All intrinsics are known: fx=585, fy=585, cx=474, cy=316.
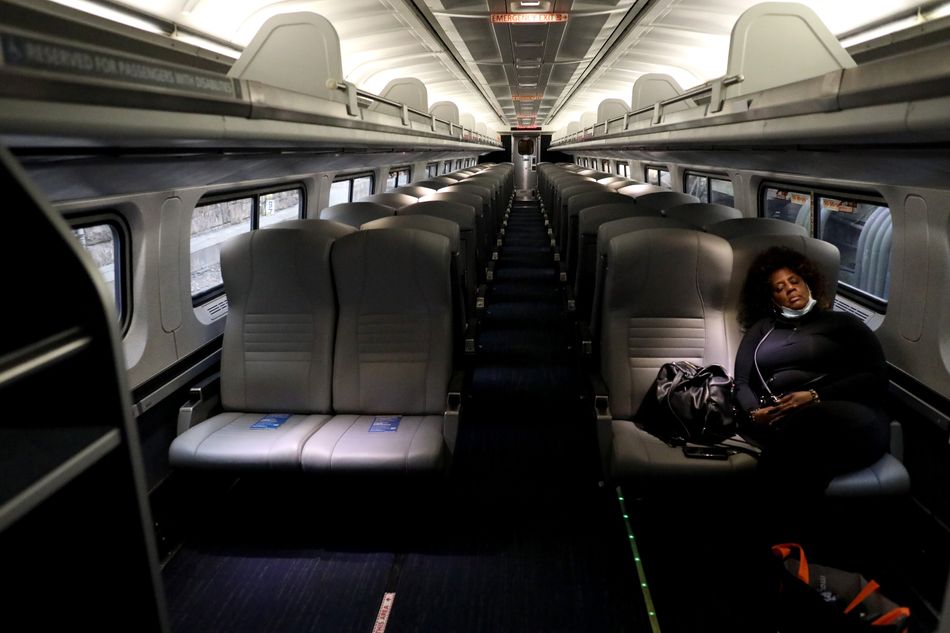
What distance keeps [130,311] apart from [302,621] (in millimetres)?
2244

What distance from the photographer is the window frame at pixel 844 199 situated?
4340 mm

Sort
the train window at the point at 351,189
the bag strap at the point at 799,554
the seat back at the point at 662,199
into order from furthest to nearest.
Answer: the train window at the point at 351,189 → the seat back at the point at 662,199 → the bag strap at the point at 799,554

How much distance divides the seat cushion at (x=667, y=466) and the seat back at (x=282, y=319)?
1941 mm

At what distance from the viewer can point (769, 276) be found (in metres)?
3.52

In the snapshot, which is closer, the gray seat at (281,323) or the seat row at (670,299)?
the seat row at (670,299)

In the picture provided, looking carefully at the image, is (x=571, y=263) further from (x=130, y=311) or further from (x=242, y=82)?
(x=242, y=82)

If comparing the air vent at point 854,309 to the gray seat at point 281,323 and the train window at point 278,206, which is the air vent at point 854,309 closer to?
the gray seat at point 281,323

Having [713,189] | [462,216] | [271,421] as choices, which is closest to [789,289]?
[271,421]

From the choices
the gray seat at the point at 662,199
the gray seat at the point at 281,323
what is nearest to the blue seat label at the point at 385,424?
the gray seat at the point at 281,323

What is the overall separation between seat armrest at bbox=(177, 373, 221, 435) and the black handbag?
2808 mm

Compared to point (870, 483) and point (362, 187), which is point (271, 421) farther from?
point (362, 187)

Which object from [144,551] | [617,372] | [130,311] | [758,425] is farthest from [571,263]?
[144,551]

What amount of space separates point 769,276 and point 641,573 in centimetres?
188

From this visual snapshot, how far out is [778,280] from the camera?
348cm
